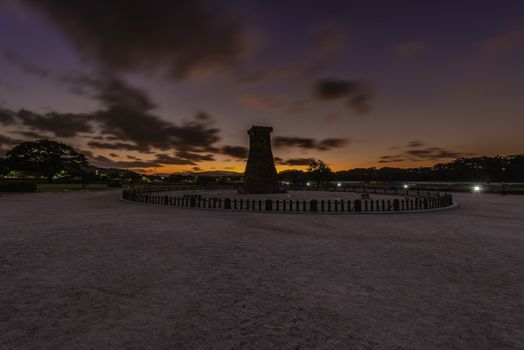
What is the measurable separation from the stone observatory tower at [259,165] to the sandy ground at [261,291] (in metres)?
25.4

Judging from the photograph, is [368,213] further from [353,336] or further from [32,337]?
[32,337]

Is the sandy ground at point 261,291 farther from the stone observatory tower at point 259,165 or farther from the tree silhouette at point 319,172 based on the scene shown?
the tree silhouette at point 319,172

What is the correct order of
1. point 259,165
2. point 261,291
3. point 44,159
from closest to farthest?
point 261,291 < point 259,165 < point 44,159

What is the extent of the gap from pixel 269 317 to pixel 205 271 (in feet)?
9.40

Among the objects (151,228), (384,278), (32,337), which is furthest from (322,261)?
(151,228)

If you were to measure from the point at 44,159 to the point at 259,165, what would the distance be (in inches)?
2365

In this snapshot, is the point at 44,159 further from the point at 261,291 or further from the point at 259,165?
the point at 261,291

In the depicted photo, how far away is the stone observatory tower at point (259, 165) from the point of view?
1462 inches

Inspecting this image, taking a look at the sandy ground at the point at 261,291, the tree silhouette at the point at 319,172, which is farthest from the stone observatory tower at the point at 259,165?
the tree silhouette at the point at 319,172

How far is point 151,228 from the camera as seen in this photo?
1321 cm

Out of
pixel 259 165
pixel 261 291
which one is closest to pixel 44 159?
pixel 259 165

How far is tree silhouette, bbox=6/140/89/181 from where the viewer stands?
2564 inches

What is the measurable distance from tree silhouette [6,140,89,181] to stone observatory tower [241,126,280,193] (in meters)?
53.1

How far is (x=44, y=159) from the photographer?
68.1 metres
